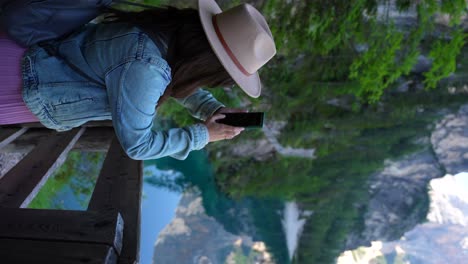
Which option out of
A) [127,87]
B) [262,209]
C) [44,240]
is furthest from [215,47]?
[262,209]

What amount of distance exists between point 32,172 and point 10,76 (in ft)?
1.10

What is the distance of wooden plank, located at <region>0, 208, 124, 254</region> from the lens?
647 millimetres

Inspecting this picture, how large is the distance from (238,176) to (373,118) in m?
2.63

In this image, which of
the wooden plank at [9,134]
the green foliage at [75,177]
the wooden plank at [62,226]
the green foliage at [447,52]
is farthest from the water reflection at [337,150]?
the wooden plank at [62,226]

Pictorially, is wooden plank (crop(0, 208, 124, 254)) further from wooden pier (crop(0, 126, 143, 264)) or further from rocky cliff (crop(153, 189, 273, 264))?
rocky cliff (crop(153, 189, 273, 264))

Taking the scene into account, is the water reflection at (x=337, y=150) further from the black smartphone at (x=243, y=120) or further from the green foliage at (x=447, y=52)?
the black smartphone at (x=243, y=120)

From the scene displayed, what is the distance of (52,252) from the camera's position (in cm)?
62

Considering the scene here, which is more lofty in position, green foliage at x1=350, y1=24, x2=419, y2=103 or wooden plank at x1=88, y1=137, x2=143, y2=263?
wooden plank at x1=88, y1=137, x2=143, y2=263

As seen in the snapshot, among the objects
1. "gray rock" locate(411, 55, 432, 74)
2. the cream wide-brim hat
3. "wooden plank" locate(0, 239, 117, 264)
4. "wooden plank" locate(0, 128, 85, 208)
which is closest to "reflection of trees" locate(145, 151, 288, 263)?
"gray rock" locate(411, 55, 432, 74)

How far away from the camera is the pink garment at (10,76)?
33.9 inches

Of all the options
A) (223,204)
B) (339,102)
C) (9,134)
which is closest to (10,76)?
(9,134)

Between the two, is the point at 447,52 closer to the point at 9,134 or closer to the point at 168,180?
the point at 9,134

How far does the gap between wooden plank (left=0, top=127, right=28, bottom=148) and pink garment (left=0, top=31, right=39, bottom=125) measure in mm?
629

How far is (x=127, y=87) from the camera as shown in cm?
77
